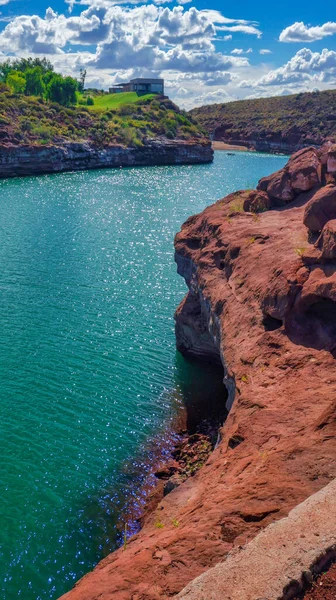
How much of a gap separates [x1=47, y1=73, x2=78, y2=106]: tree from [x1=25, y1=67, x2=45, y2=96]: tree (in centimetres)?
652

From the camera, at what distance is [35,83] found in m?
163

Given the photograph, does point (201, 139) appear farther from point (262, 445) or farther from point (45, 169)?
point (262, 445)

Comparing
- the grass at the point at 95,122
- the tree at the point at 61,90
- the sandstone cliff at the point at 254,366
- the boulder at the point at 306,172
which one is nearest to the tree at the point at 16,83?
the tree at the point at 61,90

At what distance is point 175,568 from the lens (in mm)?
10750

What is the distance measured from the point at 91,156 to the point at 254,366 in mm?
115636

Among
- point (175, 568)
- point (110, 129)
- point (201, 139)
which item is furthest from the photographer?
point (201, 139)

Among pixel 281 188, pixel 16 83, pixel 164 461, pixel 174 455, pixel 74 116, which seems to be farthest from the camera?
pixel 16 83

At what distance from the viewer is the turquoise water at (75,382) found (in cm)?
1833

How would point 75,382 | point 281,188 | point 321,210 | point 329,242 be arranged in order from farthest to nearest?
point 281,188
point 75,382
point 321,210
point 329,242

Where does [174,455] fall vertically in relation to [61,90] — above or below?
below

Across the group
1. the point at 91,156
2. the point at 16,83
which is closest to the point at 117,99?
the point at 16,83

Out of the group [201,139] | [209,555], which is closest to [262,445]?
[209,555]

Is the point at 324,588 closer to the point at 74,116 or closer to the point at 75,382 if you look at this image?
the point at 75,382

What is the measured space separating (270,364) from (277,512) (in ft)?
25.2
